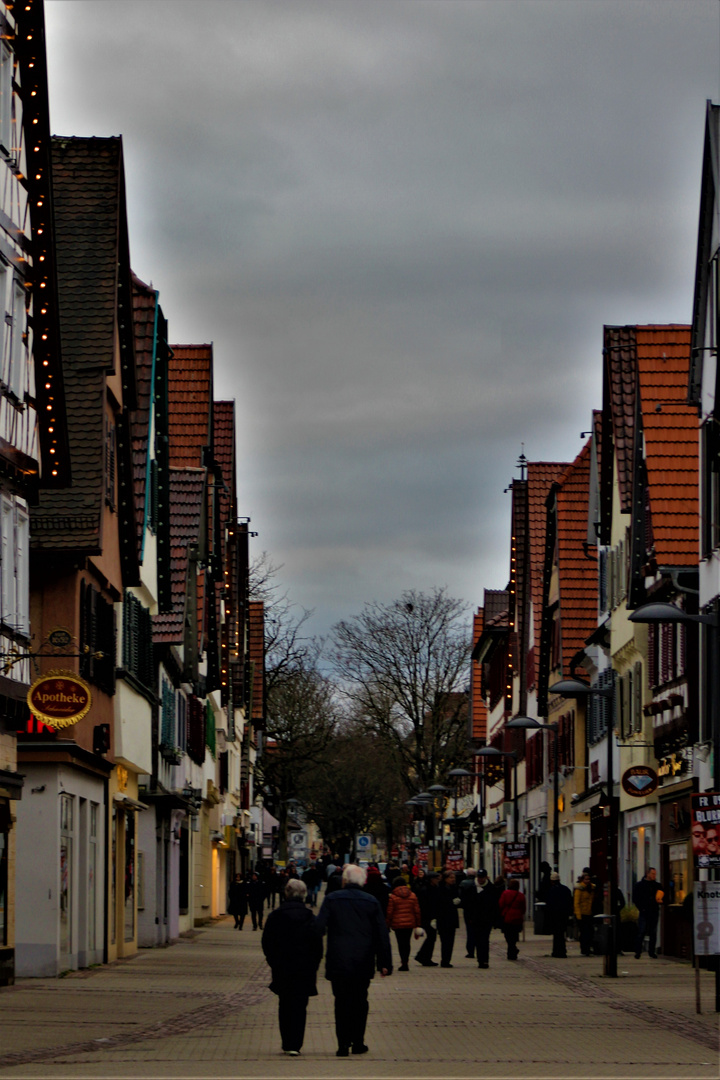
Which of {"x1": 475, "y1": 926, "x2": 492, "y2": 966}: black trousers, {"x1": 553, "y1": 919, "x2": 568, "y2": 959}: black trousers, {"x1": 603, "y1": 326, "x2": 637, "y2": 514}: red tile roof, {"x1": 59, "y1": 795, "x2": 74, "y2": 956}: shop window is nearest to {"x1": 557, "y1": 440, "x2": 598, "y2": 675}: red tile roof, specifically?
{"x1": 603, "y1": 326, "x2": 637, "y2": 514}: red tile roof

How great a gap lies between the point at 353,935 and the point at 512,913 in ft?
58.4

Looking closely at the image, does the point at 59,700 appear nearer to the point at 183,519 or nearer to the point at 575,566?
the point at 183,519

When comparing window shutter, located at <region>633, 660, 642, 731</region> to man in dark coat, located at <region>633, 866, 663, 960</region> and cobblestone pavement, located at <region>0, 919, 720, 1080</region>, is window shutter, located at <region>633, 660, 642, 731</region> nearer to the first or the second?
man in dark coat, located at <region>633, 866, 663, 960</region>

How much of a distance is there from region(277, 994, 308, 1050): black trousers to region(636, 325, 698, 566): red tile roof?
18.0 metres

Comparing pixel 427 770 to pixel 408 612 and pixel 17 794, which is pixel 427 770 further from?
pixel 17 794

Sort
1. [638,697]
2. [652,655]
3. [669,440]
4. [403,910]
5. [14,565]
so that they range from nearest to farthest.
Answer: [14,565]
[403,910]
[669,440]
[652,655]
[638,697]

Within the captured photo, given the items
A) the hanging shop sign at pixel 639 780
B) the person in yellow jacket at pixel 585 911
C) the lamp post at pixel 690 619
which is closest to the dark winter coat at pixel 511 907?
the person in yellow jacket at pixel 585 911

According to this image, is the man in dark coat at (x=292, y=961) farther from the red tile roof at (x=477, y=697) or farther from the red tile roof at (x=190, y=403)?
the red tile roof at (x=477, y=697)

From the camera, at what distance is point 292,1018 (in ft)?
51.7

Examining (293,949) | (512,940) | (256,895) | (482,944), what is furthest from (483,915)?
(256,895)

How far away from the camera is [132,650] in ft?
110

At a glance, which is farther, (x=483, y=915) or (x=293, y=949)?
(x=483, y=915)

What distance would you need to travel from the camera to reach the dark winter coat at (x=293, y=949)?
51.3ft

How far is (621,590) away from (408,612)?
41292 millimetres
